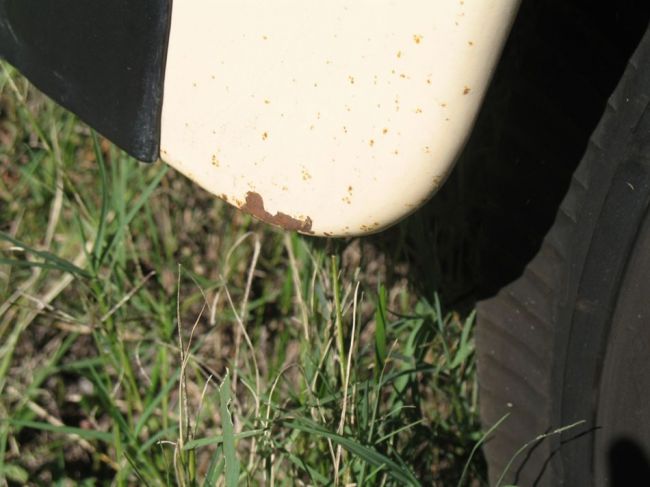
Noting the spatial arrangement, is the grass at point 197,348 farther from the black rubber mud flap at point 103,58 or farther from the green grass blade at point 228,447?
the black rubber mud flap at point 103,58

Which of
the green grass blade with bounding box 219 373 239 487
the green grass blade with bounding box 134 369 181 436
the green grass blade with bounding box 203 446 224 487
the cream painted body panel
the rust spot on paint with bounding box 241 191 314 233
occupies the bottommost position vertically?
the green grass blade with bounding box 134 369 181 436

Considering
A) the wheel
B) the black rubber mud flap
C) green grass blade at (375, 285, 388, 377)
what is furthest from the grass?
the black rubber mud flap

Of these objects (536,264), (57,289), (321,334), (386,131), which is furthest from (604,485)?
(57,289)

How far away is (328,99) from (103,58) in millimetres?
309

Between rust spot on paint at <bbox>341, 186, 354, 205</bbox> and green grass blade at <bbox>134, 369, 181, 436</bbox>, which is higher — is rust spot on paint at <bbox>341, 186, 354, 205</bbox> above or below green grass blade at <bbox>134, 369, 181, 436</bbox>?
above

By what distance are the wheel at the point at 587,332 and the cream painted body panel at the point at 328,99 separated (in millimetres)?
228

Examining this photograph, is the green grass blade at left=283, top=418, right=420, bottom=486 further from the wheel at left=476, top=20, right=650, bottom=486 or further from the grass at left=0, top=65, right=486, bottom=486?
the wheel at left=476, top=20, right=650, bottom=486

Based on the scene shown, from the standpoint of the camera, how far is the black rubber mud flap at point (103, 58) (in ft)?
3.86

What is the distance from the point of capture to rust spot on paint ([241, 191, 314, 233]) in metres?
1.18

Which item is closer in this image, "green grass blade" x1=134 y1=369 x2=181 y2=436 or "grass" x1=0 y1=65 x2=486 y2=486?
"grass" x1=0 y1=65 x2=486 y2=486

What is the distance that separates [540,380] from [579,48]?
436 mm

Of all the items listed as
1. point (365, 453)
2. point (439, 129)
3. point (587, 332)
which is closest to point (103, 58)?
point (439, 129)

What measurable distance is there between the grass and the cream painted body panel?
216 mm

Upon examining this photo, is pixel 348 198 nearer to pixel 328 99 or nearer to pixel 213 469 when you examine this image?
pixel 328 99
